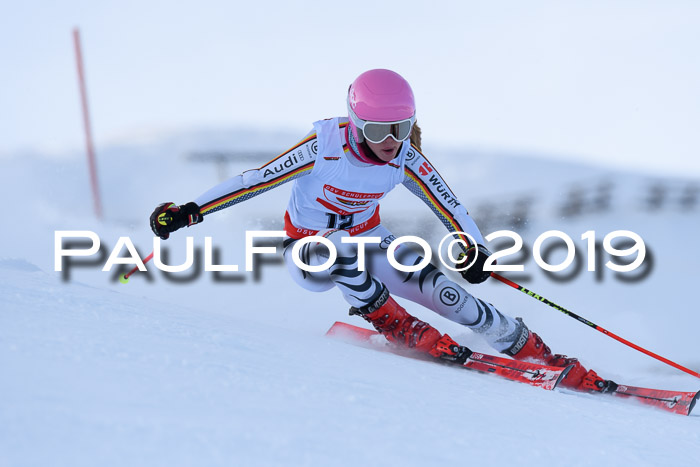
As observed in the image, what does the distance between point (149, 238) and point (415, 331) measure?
505 cm

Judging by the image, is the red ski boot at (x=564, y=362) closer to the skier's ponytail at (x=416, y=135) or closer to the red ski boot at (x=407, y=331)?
the red ski boot at (x=407, y=331)

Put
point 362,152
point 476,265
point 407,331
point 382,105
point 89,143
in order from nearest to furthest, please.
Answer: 1. point 382,105
2. point 362,152
3. point 476,265
4. point 407,331
5. point 89,143

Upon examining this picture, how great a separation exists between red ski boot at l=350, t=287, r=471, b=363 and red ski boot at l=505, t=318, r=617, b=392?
A: 1.33 ft

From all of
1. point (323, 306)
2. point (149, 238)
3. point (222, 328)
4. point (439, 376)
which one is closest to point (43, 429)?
point (222, 328)

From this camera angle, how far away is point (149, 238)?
771cm

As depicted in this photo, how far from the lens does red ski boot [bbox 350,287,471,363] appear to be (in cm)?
355

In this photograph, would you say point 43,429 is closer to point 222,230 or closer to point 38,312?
point 38,312

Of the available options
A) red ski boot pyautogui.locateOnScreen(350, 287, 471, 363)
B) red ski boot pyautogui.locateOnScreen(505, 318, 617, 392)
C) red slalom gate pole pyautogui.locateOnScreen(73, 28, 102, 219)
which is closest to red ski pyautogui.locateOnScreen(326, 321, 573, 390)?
red ski boot pyautogui.locateOnScreen(350, 287, 471, 363)

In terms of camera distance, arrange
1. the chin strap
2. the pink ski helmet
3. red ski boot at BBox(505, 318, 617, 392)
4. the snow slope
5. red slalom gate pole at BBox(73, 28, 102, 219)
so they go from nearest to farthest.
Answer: the snow slope
the pink ski helmet
the chin strap
red ski boot at BBox(505, 318, 617, 392)
red slalom gate pole at BBox(73, 28, 102, 219)

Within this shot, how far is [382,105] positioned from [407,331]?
4.58ft

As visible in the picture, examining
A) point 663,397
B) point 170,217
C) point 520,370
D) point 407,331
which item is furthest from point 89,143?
point 663,397

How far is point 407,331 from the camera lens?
368 centimetres

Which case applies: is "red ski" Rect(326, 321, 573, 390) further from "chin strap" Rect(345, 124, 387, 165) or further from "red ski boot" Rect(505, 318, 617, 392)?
"chin strap" Rect(345, 124, 387, 165)

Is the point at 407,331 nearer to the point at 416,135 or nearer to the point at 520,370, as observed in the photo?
the point at 520,370
